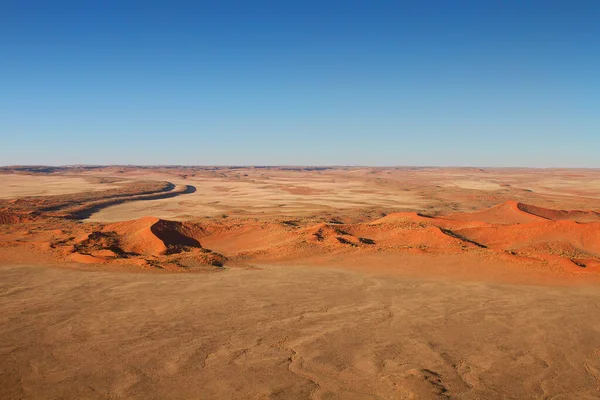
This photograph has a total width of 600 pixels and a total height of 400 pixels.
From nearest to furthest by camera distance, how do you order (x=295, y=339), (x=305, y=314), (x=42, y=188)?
(x=295, y=339) → (x=305, y=314) → (x=42, y=188)

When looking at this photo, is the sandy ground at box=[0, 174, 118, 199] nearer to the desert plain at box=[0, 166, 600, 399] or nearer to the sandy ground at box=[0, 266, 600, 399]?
the desert plain at box=[0, 166, 600, 399]

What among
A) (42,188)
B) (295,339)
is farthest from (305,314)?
(42,188)

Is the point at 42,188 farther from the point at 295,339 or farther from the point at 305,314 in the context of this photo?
the point at 295,339

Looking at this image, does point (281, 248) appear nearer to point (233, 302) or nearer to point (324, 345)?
point (233, 302)

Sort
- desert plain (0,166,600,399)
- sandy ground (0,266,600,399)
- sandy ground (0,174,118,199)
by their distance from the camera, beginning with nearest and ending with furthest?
1. sandy ground (0,266,600,399)
2. desert plain (0,166,600,399)
3. sandy ground (0,174,118,199)

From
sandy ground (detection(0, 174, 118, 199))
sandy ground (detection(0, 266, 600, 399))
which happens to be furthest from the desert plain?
sandy ground (detection(0, 174, 118, 199))

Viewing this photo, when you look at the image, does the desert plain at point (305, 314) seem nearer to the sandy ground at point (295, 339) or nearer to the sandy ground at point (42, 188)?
the sandy ground at point (295, 339)
